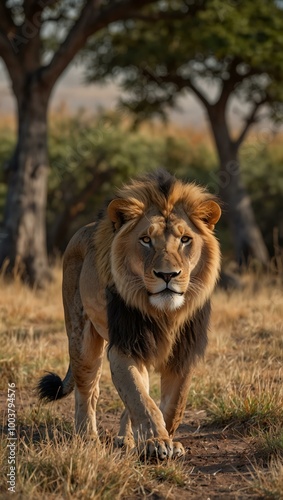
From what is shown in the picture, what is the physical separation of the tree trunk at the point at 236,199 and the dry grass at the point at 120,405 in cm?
580

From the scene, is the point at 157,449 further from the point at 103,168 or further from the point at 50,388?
the point at 103,168

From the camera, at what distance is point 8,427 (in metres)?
5.27

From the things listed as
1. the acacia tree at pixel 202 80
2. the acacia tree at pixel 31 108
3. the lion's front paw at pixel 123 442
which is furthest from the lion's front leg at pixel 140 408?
the acacia tree at pixel 202 80

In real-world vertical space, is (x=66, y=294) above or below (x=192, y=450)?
above

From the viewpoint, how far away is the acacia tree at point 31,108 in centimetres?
1150

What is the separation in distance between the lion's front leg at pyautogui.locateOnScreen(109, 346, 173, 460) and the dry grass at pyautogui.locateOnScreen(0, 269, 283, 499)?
98 millimetres

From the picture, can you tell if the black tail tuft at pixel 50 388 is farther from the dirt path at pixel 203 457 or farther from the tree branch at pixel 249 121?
the tree branch at pixel 249 121

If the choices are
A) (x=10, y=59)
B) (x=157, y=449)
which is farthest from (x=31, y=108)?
(x=157, y=449)

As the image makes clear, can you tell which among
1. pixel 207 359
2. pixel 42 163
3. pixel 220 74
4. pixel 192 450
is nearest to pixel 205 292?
pixel 192 450

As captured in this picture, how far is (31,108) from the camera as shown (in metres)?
11.6

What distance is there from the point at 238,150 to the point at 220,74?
59.1 inches

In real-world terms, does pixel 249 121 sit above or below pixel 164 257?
above

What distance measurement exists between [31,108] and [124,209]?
7.43 meters

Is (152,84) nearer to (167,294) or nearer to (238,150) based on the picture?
(238,150)
